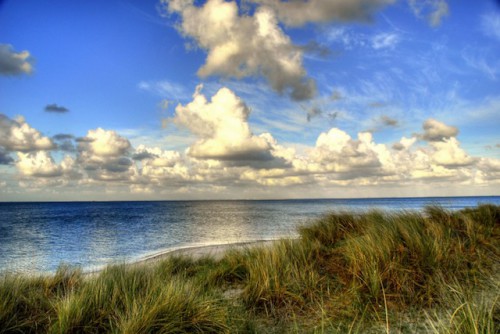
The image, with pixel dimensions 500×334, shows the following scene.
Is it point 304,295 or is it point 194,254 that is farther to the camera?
point 194,254

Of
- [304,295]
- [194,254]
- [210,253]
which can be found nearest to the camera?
[304,295]

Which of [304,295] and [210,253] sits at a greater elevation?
[304,295]

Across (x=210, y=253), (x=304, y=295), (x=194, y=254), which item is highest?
(x=304, y=295)

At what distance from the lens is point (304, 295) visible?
17.3 feet

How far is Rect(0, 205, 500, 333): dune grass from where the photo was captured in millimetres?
3941

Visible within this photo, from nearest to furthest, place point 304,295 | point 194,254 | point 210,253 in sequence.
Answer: point 304,295, point 210,253, point 194,254

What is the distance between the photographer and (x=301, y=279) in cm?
558

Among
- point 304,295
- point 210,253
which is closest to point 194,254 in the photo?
point 210,253

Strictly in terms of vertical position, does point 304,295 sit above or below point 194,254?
above

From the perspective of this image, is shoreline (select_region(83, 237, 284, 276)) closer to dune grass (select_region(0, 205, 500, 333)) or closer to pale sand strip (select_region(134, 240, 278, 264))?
pale sand strip (select_region(134, 240, 278, 264))

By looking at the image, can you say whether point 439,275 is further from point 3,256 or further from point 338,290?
point 3,256

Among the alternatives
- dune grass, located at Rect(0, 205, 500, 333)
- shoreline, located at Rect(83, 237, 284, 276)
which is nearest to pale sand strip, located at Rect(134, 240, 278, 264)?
shoreline, located at Rect(83, 237, 284, 276)

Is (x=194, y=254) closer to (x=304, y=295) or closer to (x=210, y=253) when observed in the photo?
(x=210, y=253)

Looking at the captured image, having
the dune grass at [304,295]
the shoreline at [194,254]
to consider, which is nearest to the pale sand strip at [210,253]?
the shoreline at [194,254]
